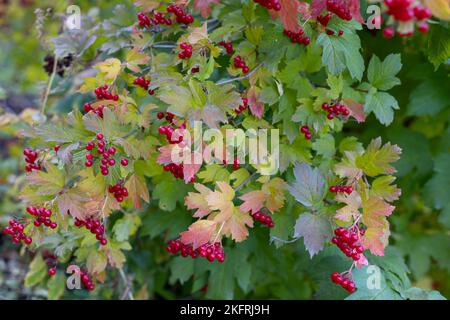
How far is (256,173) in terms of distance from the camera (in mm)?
1986

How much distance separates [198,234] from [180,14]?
846 mm

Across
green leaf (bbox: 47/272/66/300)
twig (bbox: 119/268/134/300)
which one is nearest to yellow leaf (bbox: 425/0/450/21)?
twig (bbox: 119/268/134/300)

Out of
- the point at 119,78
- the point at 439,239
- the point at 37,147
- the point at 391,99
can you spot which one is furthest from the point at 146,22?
the point at 439,239

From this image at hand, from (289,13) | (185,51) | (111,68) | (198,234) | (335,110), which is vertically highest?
(289,13)

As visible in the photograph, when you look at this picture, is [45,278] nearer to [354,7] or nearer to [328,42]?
[328,42]

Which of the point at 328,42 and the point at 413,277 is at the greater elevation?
the point at 328,42

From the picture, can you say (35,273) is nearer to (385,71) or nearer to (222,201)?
(222,201)

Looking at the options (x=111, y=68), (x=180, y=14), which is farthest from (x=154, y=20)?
(x=111, y=68)

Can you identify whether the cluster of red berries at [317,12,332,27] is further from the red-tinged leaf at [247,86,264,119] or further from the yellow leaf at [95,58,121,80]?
the yellow leaf at [95,58,121,80]

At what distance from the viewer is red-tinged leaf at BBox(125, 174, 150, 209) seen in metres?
1.92

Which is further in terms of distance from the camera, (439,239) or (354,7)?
(439,239)

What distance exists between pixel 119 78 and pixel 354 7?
3.21 ft

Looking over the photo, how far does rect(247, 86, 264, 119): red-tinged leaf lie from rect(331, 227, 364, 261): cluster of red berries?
52 cm

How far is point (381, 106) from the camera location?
2.01 meters
